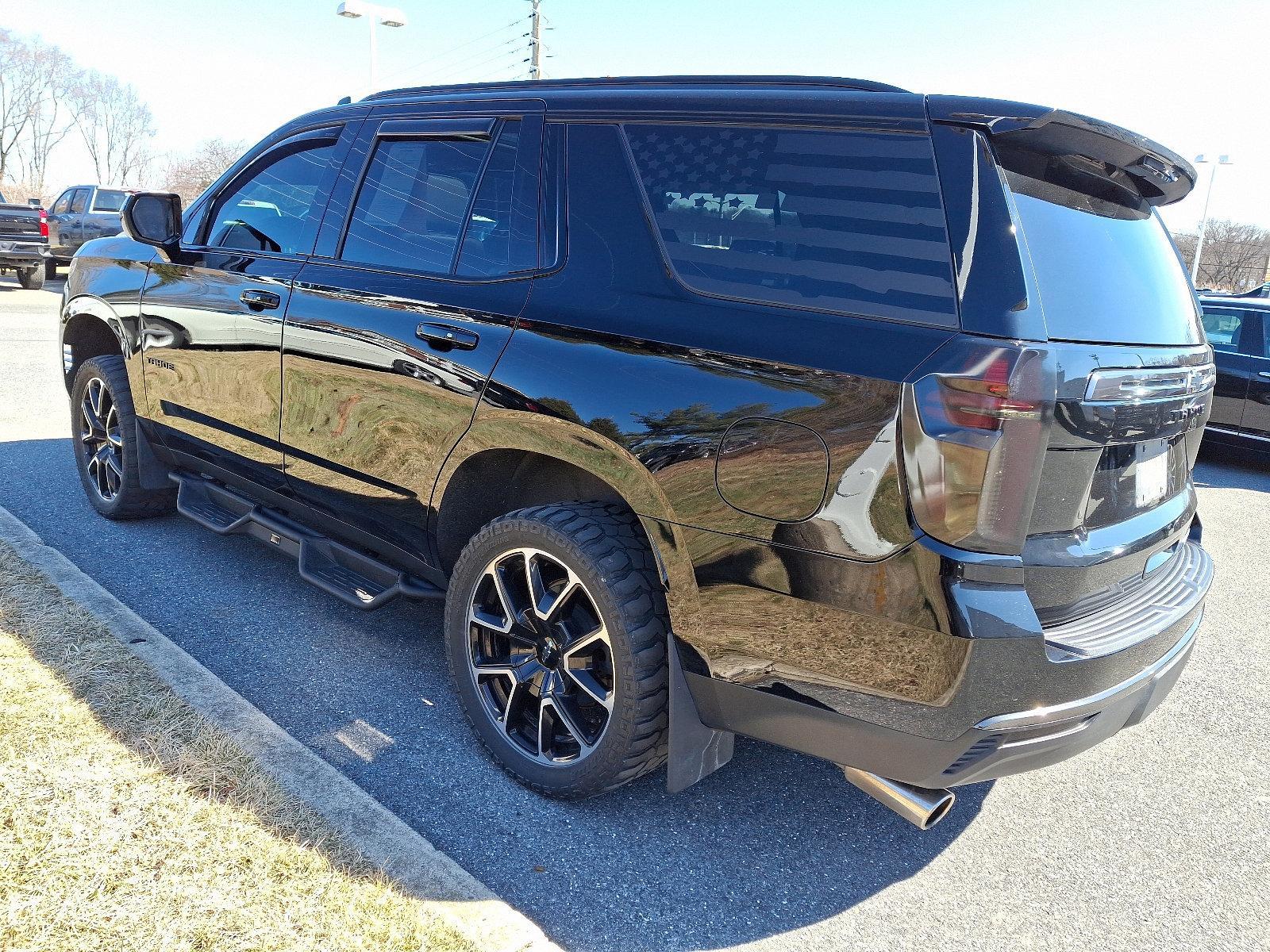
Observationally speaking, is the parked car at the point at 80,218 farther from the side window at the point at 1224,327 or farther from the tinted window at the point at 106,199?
the side window at the point at 1224,327

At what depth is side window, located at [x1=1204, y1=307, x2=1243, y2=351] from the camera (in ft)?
29.0

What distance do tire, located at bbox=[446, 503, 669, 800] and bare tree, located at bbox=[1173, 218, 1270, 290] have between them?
137ft

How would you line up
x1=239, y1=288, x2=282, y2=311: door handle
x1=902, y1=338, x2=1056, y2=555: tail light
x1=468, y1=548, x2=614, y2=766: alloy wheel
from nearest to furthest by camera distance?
x1=902, y1=338, x2=1056, y2=555: tail light
x1=468, y1=548, x2=614, y2=766: alloy wheel
x1=239, y1=288, x2=282, y2=311: door handle

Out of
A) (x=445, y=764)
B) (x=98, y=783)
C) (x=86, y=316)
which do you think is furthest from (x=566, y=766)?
(x=86, y=316)

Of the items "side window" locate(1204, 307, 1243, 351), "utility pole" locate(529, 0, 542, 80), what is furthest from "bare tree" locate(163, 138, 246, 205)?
"side window" locate(1204, 307, 1243, 351)

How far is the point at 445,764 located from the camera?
2.85 m

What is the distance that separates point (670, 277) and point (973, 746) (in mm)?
1320

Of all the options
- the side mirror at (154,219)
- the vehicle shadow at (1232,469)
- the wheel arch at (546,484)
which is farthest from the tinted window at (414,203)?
the vehicle shadow at (1232,469)

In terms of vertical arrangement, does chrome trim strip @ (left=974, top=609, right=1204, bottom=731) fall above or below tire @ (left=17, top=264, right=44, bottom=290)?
above

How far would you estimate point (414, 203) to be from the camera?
3.15m

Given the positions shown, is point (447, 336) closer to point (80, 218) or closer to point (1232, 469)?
point (1232, 469)

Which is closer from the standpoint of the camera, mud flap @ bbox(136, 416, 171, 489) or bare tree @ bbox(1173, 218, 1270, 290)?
mud flap @ bbox(136, 416, 171, 489)

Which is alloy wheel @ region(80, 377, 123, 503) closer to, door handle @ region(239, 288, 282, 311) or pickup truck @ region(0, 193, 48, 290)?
door handle @ region(239, 288, 282, 311)

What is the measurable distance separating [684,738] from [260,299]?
2.31 meters
